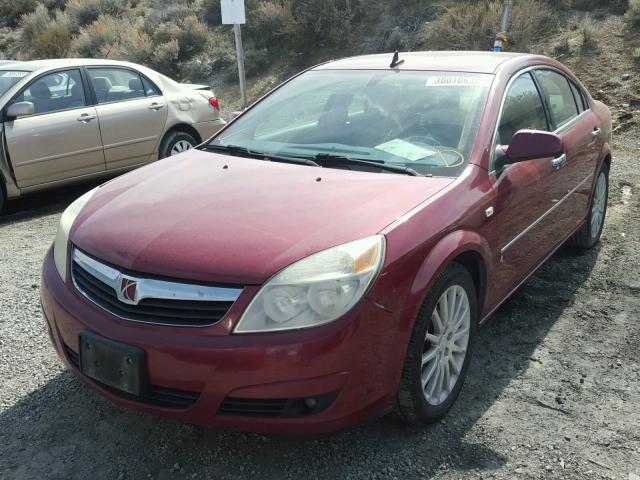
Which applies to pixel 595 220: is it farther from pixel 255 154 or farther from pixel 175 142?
pixel 175 142

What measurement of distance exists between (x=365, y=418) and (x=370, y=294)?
1.65ft

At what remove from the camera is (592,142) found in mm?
4559

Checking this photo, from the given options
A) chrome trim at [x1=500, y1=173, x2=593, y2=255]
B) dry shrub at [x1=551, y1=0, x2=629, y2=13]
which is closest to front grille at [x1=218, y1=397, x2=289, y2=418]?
chrome trim at [x1=500, y1=173, x2=593, y2=255]

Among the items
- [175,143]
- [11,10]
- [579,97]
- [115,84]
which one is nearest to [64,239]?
[579,97]

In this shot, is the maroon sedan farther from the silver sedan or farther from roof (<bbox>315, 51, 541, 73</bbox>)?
the silver sedan

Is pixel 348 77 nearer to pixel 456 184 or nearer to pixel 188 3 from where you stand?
pixel 456 184

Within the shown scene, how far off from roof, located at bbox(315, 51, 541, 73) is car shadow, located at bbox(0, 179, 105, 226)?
3853mm

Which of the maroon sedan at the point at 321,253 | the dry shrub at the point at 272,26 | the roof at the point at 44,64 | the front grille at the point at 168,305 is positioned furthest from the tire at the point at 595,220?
the dry shrub at the point at 272,26

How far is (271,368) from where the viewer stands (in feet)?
7.47

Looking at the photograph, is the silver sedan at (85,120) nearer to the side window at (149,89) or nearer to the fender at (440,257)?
the side window at (149,89)

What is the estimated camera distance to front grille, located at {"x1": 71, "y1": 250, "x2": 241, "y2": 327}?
2340 millimetres

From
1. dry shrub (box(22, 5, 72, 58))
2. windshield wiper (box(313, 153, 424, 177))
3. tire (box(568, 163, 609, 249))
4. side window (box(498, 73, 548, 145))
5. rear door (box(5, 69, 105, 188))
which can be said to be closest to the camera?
windshield wiper (box(313, 153, 424, 177))

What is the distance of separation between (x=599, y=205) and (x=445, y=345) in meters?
2.83

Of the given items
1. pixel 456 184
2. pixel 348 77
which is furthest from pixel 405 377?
pixel 348 77
